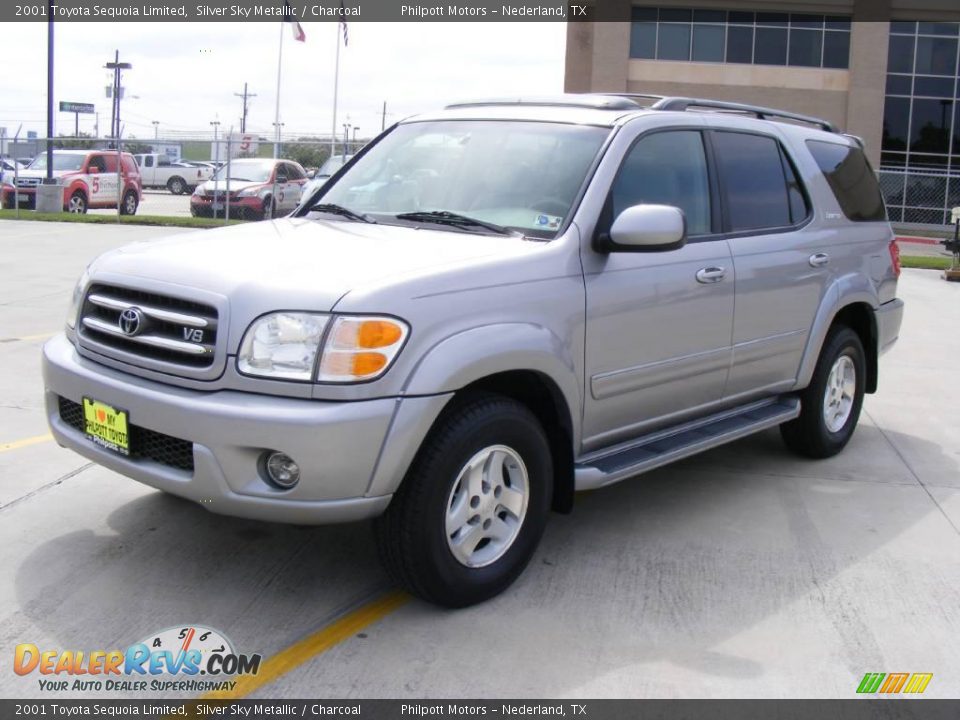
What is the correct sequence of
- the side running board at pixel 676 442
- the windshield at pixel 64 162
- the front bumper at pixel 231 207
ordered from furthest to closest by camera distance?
the windshield at pixel 64 162 → the front bumper at pixel 231 207 → the side running board at pixel 676 442

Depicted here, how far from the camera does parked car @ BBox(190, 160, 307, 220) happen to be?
23.8 m

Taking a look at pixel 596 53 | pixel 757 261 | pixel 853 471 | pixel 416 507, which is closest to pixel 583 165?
pixel 757 261

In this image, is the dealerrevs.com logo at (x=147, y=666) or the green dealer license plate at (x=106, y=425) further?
the green dealer license plate at (x=106, y=425)

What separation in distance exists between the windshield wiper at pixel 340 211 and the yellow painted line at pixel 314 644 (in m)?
1.70

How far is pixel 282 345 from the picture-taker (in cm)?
366

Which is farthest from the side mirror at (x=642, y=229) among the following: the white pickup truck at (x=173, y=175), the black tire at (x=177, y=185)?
the black tire at (x=177, y=185)

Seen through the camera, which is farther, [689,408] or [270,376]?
[689,408]

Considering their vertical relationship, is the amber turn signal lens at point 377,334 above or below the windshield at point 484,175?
below

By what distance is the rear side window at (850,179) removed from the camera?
20.5 ft

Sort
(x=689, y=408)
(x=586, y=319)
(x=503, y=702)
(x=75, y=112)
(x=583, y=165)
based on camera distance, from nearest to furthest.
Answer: (x=503, y=702) → (x=586, y=319) → (x=583, y=165) → (x=689, y=408) → (x=75, y=112)

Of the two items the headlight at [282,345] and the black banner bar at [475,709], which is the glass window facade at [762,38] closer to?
the headlight at [282,345]

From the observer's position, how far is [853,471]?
243 inches

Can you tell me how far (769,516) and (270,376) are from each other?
2.79 metres

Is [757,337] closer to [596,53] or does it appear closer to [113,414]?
[113,414]
